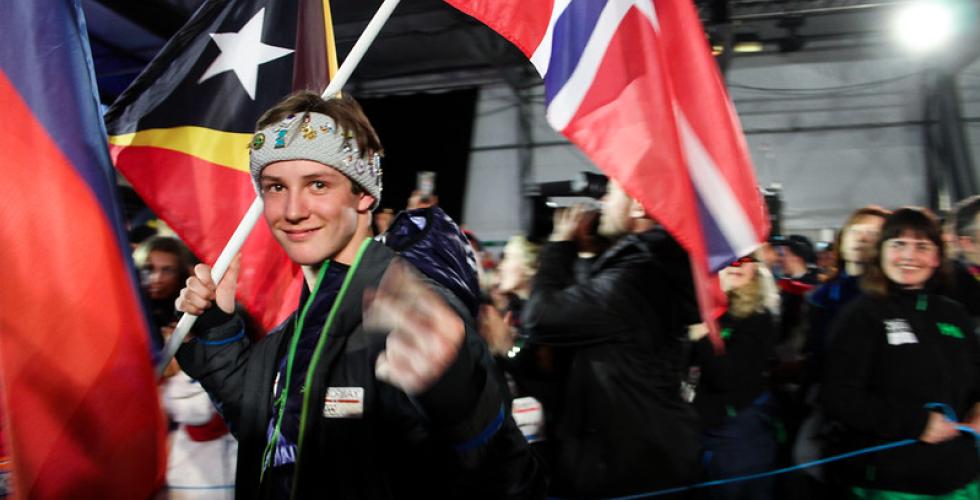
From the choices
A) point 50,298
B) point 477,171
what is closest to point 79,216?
point 50,298

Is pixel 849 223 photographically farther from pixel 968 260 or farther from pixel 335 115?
pixel 335 115

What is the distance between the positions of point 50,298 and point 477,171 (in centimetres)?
1482

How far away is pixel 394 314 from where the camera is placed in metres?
0.86

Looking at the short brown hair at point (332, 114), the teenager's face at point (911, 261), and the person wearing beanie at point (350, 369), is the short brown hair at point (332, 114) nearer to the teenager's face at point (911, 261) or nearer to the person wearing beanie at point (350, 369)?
the person wearing beanie at point (350, 369)

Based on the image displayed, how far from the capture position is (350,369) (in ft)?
4.36

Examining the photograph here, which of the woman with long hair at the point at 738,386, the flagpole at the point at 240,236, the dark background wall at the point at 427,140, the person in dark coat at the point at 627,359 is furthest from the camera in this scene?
the dark background wall at the point at 427,140

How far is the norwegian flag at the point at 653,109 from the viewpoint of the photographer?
6.59 feet

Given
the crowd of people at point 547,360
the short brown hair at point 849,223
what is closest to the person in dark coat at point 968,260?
the crowd of people at point 547,360

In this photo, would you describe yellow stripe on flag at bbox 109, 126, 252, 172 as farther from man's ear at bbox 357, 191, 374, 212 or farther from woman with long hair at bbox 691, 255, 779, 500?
woman with long hair at bbox 691, 255, 779, 500

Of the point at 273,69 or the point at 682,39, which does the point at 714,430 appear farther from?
the point at 273,69

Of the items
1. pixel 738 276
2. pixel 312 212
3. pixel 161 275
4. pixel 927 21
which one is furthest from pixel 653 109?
pixel 927 21

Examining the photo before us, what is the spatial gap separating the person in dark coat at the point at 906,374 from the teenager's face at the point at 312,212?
2194 mm

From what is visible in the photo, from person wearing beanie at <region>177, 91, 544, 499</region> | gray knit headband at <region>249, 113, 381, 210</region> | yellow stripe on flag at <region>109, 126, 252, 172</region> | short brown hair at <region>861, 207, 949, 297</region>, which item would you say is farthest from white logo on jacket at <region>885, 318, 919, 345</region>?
yellow stripe on flag at <region>109, 126, 252, 172</region>

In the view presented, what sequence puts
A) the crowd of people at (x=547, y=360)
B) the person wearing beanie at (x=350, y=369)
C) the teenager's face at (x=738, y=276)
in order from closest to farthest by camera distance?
the person wearing beanie at (x=350, y=369) < the crowd of people at (x=547, y=360) < the teenager's face at (x=738, y=276)
